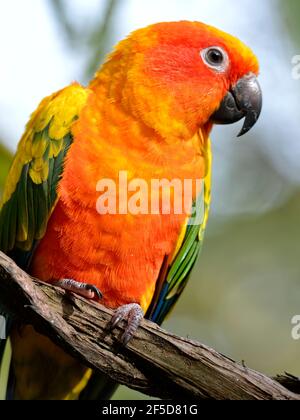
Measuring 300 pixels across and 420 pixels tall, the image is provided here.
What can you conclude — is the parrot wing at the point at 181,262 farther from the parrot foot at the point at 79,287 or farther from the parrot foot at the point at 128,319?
the parrot foot at the point at 128,319

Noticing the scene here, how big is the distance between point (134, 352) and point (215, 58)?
2312mm

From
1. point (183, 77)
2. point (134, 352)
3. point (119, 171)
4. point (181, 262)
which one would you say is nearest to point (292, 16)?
point (183, 77)

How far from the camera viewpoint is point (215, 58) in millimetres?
4953

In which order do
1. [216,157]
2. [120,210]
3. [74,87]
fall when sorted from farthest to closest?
1. [216,157]
2. [74,87]
3. [120,210]

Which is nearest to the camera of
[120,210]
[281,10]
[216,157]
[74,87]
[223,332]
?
[120,210]

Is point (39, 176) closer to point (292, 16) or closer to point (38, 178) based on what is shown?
point (38, 178)

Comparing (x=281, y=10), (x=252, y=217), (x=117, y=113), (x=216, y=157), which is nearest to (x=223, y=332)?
(x=252, y=217)

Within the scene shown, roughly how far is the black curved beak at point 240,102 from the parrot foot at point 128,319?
1665 mm

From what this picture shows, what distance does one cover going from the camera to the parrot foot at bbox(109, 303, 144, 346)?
149 inches

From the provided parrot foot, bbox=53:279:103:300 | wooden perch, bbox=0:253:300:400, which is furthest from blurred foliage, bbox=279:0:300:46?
wooden perch, bbox=0:253:300:400

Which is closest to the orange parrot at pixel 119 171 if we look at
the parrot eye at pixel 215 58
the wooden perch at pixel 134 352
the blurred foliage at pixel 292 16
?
the parrot eye at pixel 215 58

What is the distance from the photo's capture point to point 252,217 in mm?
8539

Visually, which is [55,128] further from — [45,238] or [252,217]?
[252,217]

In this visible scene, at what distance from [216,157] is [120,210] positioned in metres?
4.61
